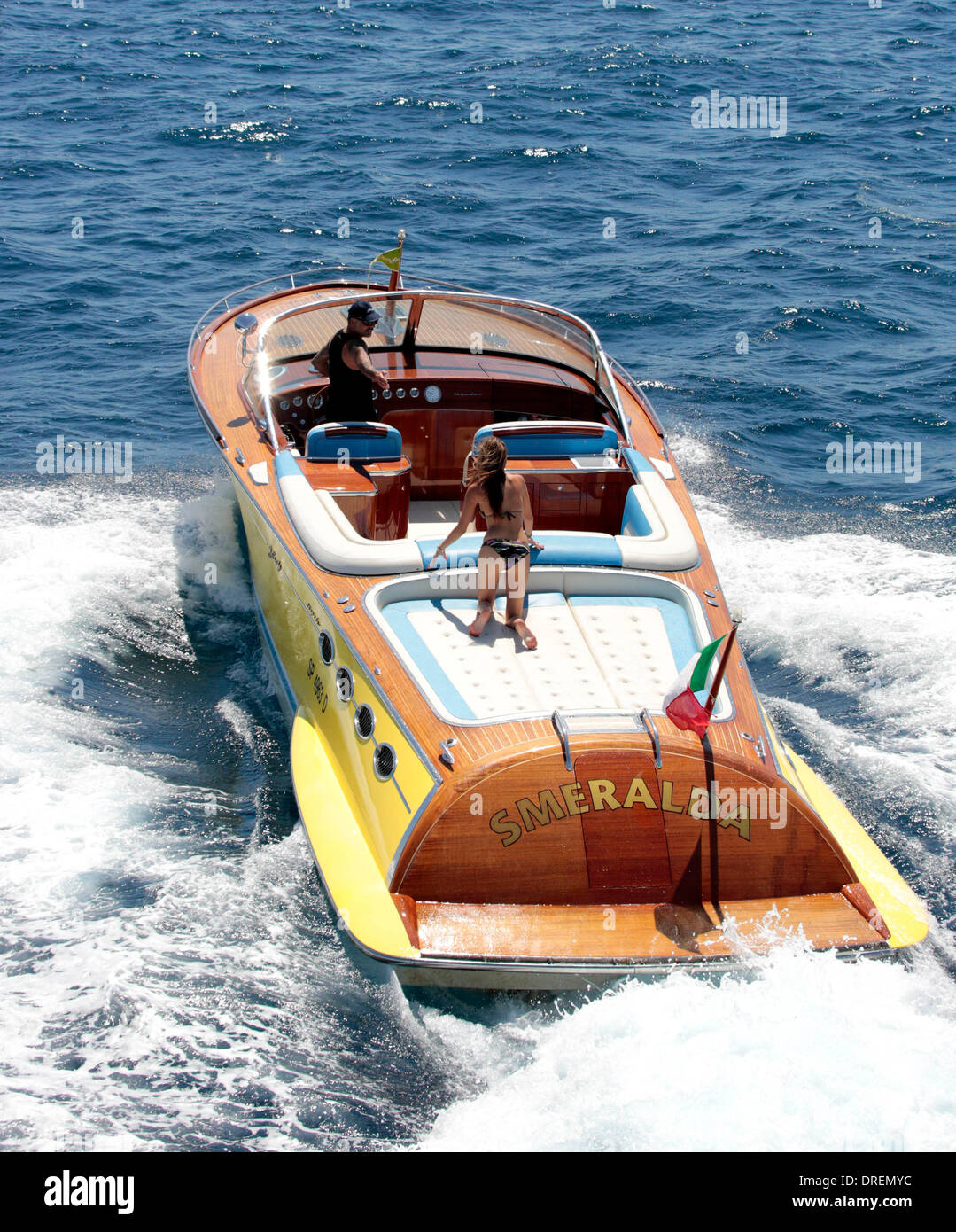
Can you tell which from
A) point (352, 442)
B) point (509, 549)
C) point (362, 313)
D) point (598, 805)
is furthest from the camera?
point (362, 313)

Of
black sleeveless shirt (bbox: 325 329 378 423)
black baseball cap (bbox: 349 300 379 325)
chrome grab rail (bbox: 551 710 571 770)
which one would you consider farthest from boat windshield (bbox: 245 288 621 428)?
chrome grab rail (bbox: 551 710 571 770)

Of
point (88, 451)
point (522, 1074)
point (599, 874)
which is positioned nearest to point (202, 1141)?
point (522, 1074)

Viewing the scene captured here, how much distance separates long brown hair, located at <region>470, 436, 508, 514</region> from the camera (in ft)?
20.3

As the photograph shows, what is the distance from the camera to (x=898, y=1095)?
4660 millimetres

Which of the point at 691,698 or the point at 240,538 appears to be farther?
the point at 240,538

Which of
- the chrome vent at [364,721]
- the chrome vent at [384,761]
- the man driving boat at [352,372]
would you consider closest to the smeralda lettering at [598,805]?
the chrome vent at [384,761]

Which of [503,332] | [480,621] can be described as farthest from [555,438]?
[480,621]

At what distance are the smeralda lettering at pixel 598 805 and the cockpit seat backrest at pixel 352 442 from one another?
358cm

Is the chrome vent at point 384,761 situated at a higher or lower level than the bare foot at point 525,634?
lower

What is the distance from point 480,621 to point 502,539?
1.57ft

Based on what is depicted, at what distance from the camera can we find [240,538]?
10.1m

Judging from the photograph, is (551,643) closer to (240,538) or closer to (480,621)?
(480,621)

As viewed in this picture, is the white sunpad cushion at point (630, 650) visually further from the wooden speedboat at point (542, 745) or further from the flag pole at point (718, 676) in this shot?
the flag pole at point (718, 676)

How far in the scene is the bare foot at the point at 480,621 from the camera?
21.1 ft
